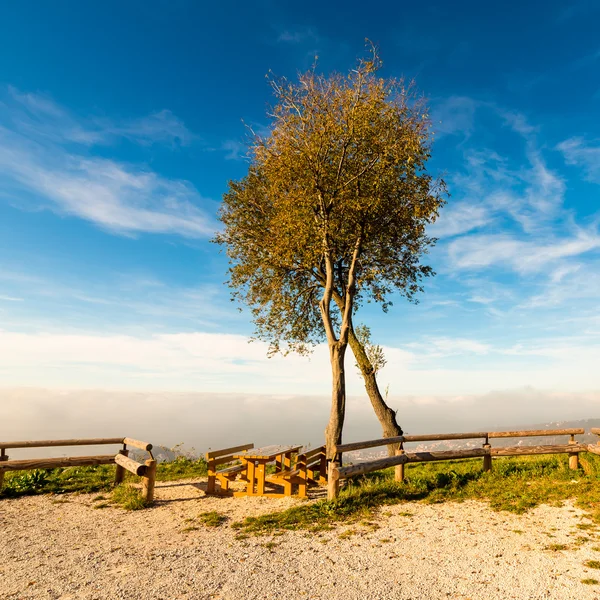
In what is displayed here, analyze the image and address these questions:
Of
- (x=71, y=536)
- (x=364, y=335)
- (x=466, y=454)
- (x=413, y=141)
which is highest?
(x=413, y=141)

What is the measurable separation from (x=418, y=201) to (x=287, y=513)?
13162 millimetres

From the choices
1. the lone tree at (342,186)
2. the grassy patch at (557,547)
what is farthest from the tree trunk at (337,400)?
the grassy patch at (557,547)

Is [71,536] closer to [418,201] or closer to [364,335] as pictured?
[364,335]

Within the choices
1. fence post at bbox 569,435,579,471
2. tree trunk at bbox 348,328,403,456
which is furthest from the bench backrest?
fence post at bbox 569,435,579,471

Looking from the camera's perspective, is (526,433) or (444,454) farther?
(526,433)

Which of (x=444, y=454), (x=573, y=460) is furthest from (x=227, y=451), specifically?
(x=573, y=460)

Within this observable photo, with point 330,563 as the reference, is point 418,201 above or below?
above

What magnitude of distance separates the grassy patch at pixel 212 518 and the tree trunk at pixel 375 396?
34.1 feet

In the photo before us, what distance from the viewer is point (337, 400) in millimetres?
16203

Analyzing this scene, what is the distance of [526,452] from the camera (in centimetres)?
1441

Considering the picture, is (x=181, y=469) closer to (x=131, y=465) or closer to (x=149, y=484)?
(x=131, y=465)

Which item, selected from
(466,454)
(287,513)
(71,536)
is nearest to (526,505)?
(466,454)

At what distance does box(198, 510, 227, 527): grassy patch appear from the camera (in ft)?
32.8

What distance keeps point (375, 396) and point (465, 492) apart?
7.96 metres
